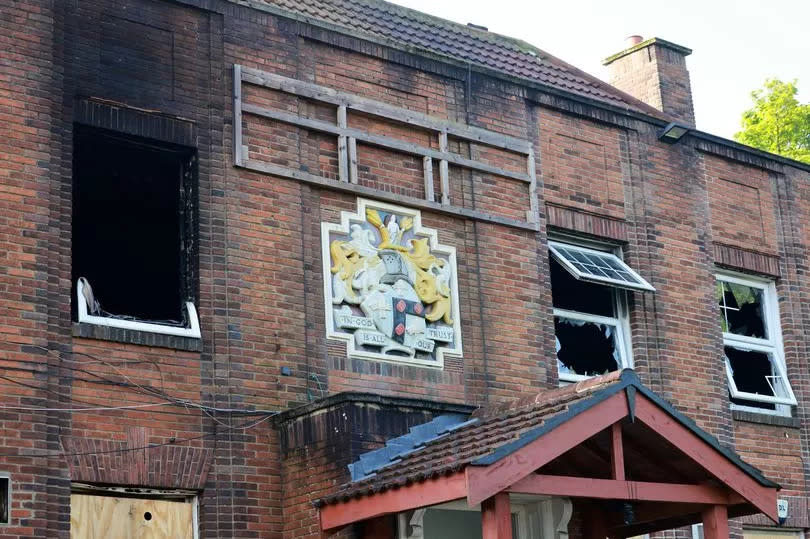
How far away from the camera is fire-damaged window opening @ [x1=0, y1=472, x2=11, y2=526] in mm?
11070

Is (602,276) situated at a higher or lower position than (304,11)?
lower

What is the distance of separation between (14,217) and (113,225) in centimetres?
336

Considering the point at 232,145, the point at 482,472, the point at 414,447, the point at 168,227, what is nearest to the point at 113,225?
the point at 168,227

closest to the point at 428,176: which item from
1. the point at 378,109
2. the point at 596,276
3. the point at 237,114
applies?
the point at 378,109

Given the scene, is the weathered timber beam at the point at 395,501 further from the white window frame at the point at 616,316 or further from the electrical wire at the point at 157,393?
the white window frame at the point at 616,316

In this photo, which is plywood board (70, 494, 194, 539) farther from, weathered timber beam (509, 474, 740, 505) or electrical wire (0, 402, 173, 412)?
weathered timber beam (509, 474, 740, 505)

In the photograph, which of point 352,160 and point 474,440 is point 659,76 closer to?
point 352,160

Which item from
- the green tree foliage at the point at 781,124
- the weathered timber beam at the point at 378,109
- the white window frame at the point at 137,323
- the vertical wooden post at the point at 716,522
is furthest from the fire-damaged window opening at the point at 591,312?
the green tree foliage at the point at 781,124

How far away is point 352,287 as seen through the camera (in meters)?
13.9

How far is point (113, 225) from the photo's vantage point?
15234mm

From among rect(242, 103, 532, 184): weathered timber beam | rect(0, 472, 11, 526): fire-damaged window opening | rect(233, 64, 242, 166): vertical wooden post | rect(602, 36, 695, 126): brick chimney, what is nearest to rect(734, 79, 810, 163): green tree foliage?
rect(602, 36, 695, 126): brick chimney

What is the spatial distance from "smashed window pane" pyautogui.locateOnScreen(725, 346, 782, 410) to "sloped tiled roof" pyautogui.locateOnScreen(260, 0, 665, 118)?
3309mm

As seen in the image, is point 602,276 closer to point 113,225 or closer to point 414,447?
point 414,447

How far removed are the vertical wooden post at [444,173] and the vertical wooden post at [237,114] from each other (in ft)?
8.00
